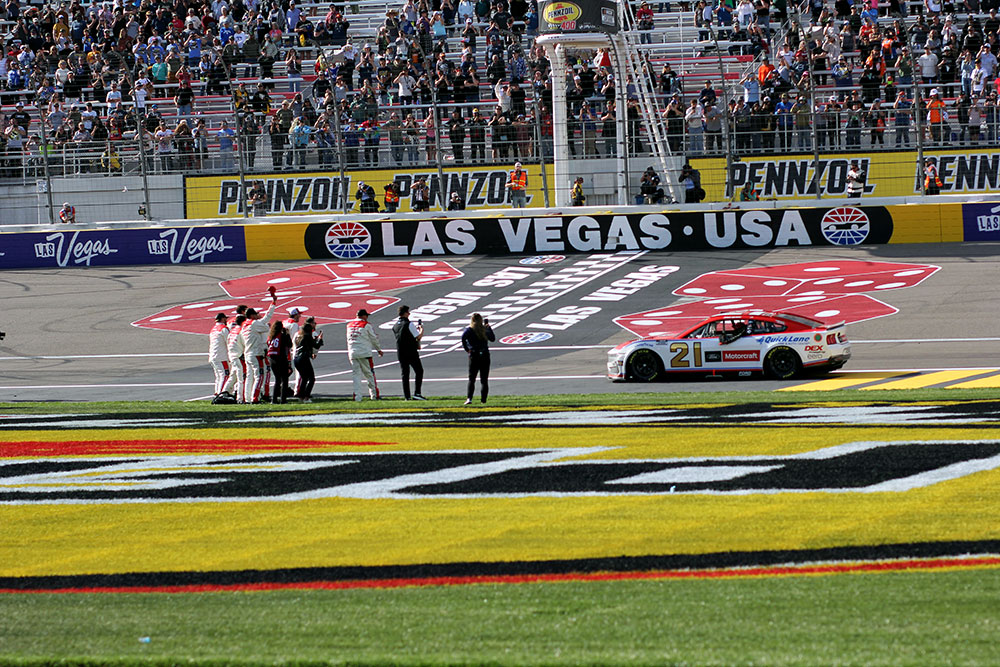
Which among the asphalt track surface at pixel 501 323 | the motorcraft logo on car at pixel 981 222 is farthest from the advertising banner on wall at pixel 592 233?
the motorcraft logo on car at pixel 981 222

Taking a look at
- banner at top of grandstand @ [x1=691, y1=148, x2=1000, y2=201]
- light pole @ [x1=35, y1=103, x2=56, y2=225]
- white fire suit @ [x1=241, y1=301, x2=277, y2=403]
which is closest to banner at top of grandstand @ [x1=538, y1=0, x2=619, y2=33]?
banner at top of grandstand @ [x1=691, y1=148, x2=1000, y2=201]

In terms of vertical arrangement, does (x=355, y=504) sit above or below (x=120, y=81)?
below

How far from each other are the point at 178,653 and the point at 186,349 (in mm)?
19030

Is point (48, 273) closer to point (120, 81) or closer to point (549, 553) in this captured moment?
point (120, 81)

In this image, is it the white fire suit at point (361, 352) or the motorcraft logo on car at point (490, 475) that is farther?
the white fire suit at point (361, 352)

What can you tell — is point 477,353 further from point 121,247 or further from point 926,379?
point 121,247

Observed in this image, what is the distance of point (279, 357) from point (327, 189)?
14495 millimetres

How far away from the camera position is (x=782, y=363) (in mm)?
18281

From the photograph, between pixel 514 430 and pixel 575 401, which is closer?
pixel 514 430

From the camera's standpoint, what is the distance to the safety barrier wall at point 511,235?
27.7m

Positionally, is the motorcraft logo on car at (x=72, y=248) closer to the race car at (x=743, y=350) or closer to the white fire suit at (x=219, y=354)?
the white fire suit at (x=219, y=354)

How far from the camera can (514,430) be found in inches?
493

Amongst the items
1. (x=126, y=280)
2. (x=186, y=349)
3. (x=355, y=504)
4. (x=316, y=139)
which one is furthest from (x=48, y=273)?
(x=355, y=504)

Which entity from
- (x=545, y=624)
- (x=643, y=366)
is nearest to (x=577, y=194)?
(x=643, y=366)
